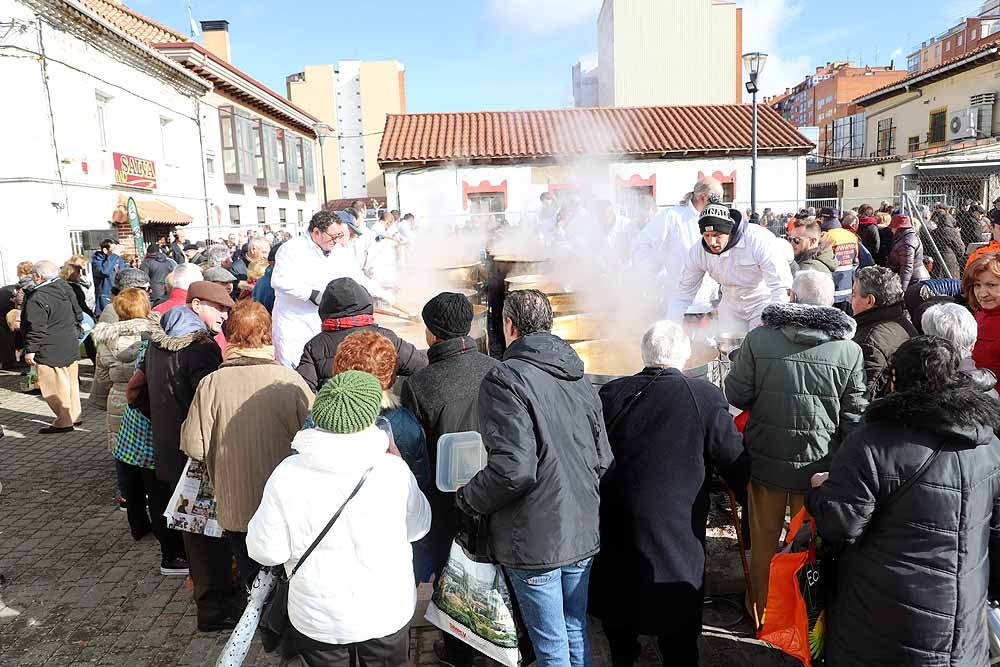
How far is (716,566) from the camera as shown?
3857 millimetres

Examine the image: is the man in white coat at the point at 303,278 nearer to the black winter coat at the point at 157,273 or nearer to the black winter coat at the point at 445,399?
the black winter coat at the point at 445,399

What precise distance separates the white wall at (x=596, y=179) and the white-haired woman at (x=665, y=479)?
617 inches

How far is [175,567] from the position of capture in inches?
161

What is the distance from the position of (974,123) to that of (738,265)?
23086 mm

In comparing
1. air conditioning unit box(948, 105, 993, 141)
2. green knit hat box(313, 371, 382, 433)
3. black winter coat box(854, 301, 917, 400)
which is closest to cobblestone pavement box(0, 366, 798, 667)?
black winter coat box(854, 301, 917, 400)

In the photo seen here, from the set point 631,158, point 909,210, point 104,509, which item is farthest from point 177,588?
point 631,158

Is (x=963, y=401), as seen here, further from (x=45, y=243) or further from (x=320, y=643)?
(x=45, y=243)

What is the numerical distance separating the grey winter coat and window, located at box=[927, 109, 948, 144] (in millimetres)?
26104

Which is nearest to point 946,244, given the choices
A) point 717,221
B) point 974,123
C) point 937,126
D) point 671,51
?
point 717,221

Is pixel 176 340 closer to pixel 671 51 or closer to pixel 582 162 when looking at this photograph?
pixel 582 162

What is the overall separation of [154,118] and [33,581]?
1582 centimetres

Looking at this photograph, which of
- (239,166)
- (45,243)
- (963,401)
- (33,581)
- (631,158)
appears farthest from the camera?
(239,166)

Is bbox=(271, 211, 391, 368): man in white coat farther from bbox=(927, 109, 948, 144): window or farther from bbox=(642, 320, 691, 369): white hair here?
bbox=(927, 109, 948, 144): window

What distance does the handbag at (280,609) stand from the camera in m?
2.23
